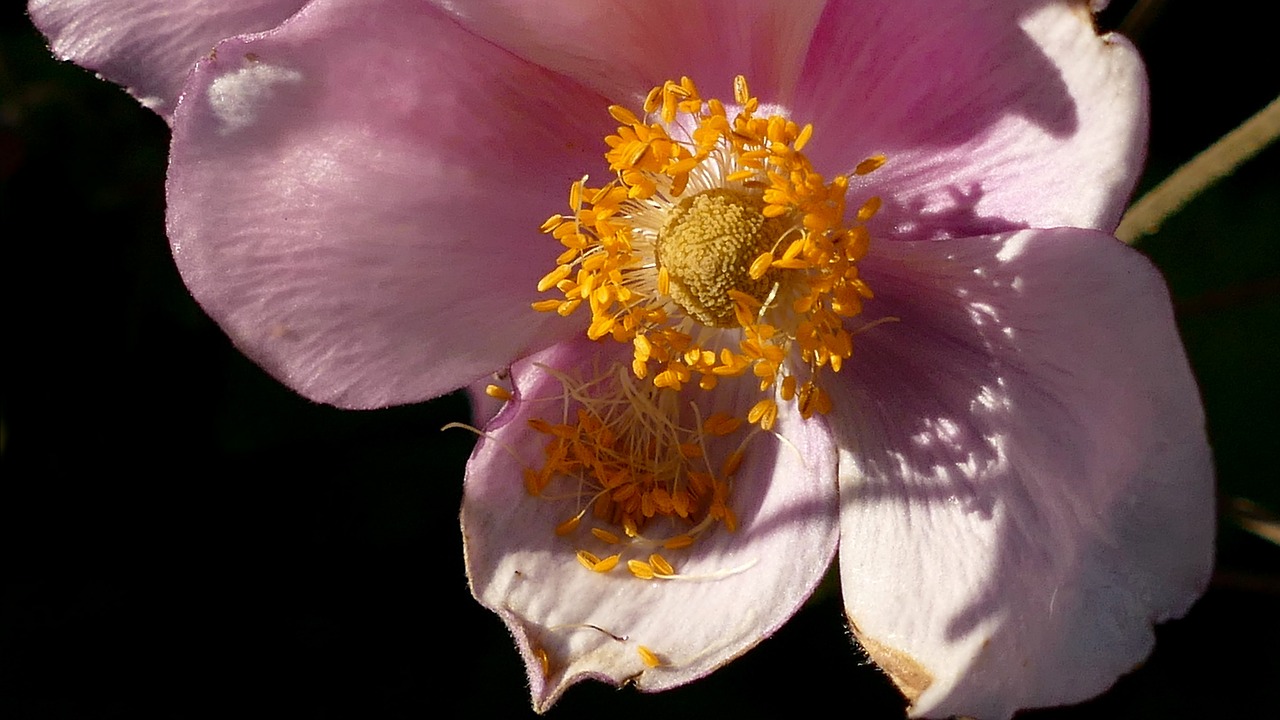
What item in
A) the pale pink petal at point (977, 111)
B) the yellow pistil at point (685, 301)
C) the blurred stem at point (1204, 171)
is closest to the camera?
the pale pink petal at point (977, 111)

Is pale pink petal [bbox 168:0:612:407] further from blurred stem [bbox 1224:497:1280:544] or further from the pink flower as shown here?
blurred stem [bbox 1224:497:1280:544]

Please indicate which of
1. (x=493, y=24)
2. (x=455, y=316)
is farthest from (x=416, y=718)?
(x=493, y=24)

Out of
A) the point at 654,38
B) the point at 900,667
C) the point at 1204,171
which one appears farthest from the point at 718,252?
the point at 1204,171

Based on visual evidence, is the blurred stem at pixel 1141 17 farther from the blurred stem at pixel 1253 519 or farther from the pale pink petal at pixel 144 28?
the pale pink petal at pixel 144 28

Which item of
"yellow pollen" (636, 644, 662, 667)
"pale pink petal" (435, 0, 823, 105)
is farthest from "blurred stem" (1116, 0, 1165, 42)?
"yellow pollen" (636, 644, 662, 667)

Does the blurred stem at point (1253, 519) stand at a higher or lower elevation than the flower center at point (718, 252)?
lower

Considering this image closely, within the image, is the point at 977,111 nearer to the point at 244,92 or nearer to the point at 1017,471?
the point at 1017,471

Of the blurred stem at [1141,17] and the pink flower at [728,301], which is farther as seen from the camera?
the blurred stem at [1141,17]

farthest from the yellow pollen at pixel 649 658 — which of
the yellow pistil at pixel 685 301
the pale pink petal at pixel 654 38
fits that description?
the pale pink petal at pixel 654 38

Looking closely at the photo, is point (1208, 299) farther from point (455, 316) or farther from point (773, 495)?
point (455, 316)
